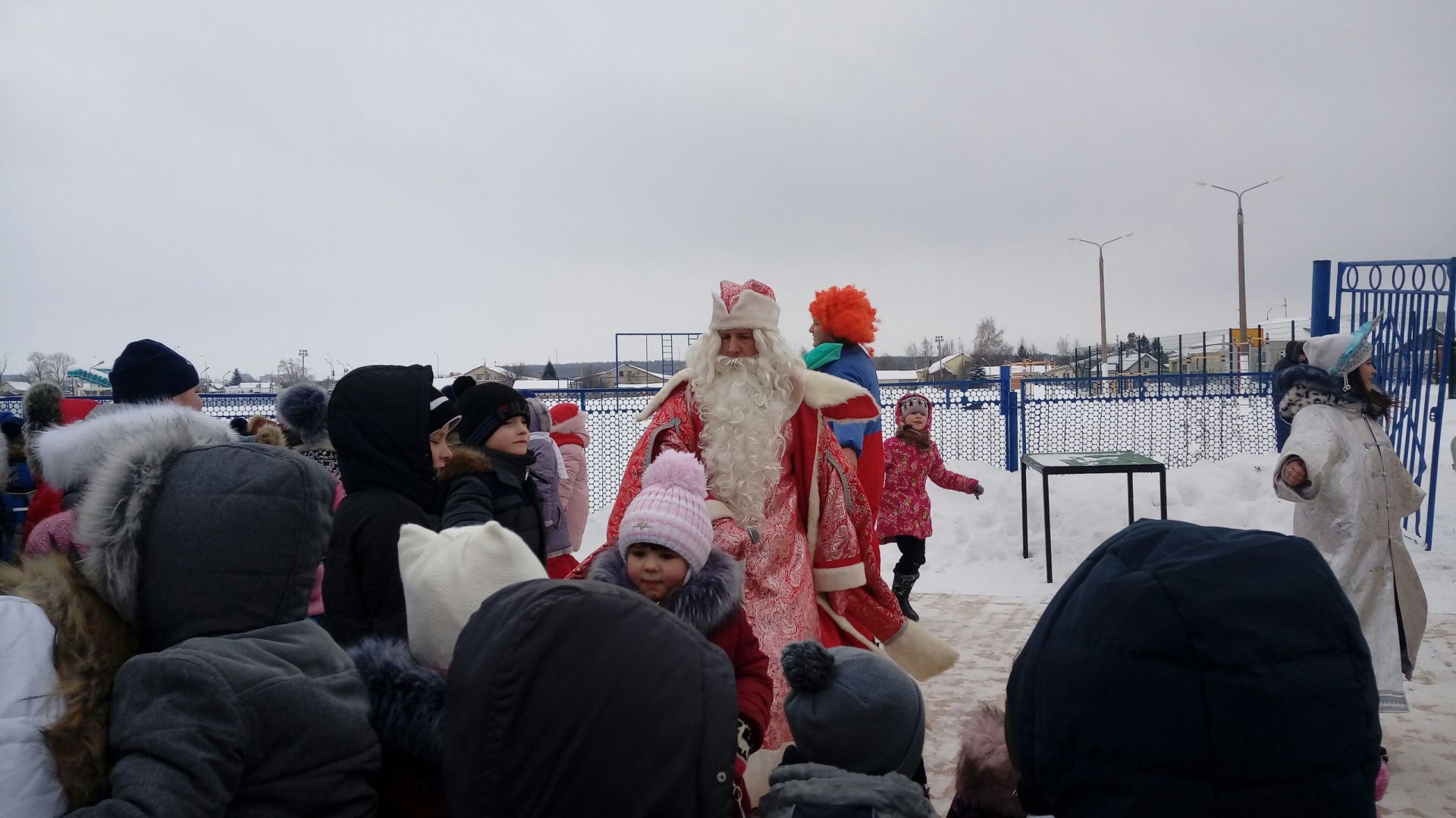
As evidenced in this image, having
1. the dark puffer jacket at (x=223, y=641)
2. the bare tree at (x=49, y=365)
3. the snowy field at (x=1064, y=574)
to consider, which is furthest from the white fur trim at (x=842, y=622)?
the bare tree at (x=49, y=365)

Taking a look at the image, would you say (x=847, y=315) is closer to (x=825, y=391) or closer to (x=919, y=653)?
(x=825, y=391)

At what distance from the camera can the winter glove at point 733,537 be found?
8.58 ft

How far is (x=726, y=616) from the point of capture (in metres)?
2.08

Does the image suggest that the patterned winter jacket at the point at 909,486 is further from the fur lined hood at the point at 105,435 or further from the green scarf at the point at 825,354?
the fur lined hood at the point at 105,435

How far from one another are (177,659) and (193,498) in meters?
0.25

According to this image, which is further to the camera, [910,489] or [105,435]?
[910,489]

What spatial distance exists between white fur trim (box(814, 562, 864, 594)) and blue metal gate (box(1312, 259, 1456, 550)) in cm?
509

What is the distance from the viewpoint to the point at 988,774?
1.29 m

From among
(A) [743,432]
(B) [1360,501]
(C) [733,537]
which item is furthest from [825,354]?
(B) [1360,501]

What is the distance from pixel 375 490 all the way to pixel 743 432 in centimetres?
115

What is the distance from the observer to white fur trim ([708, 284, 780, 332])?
3000mm

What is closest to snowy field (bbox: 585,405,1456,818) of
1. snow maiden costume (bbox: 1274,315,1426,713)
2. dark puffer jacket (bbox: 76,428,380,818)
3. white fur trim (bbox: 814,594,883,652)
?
white fur trim (bbox: 814,594,883,652)

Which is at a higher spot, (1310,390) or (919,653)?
(1310,390)

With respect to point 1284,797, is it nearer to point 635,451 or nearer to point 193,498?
point 193,498
